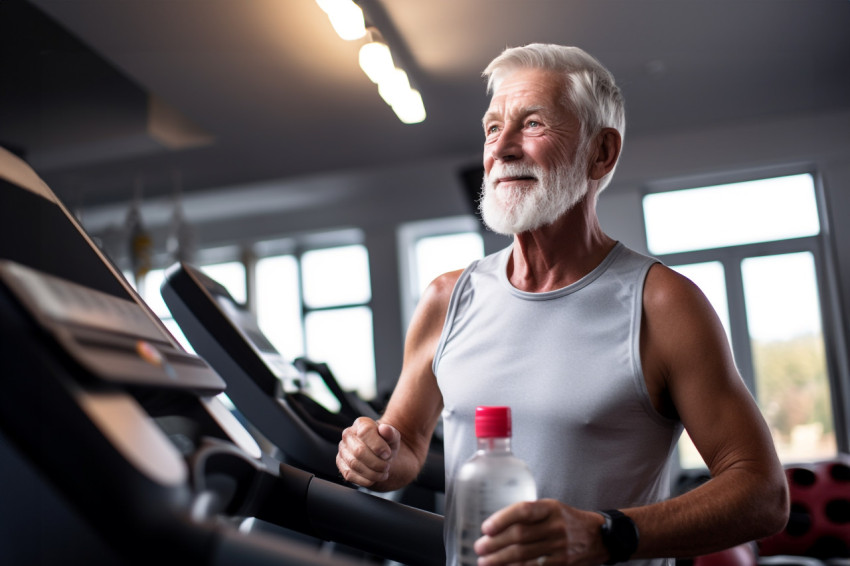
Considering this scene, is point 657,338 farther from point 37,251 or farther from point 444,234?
point 444,234

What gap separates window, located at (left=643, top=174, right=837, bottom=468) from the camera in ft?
16.7

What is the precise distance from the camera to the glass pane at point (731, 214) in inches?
205

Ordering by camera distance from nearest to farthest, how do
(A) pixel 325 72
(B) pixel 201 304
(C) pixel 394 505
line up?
(C) pixel 394 505, (B) pixel 201 304, (A) pixel 325 72

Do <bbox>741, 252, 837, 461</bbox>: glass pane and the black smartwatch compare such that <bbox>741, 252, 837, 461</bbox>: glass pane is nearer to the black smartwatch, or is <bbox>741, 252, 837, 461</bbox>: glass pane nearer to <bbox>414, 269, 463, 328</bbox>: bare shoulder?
<bbox>414, 269, 463, 328</bbox>: bare shoulder

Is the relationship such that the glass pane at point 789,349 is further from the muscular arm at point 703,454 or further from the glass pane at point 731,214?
the muscular arm at point 703,454

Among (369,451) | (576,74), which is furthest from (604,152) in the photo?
(369,451)

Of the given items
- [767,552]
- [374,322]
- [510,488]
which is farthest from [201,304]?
[374,322]

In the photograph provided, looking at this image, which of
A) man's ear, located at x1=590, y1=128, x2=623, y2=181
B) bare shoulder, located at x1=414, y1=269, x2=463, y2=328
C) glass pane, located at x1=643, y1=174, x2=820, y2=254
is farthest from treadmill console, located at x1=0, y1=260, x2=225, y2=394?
glass pane, located at x1=643, y1=174, x2=820, y2=254

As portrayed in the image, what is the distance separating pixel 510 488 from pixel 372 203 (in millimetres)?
5643

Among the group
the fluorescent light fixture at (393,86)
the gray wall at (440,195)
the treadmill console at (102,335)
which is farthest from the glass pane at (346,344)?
the treadmill console at (102,335)

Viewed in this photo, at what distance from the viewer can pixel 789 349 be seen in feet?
16.9

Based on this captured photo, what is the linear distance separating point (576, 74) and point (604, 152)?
0.51ft

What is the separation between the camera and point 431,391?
1.32m

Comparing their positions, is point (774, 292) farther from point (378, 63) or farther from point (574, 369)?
point (574, 369)
